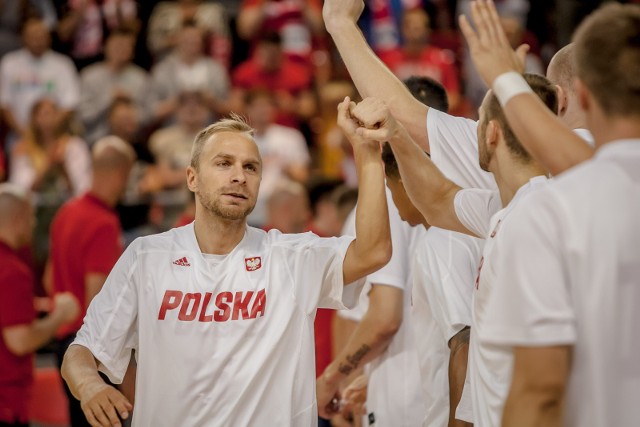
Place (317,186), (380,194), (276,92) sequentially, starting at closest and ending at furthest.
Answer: (380,194)
(317,186)
(276,92)

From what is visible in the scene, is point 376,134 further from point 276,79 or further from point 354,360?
point 276,79

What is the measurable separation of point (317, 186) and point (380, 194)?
505cm

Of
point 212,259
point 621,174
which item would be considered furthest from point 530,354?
point 212,259

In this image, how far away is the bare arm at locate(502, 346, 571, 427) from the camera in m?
2.62

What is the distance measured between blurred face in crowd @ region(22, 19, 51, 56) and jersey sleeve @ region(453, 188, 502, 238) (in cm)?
837

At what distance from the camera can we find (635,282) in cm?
267

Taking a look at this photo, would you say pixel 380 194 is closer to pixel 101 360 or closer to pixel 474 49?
pixel 474 49

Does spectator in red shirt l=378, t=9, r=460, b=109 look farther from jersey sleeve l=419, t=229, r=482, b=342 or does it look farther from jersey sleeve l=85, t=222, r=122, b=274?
jersey sleeve l=419, t=229, r=482, b=342

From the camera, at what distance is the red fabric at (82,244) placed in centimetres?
723

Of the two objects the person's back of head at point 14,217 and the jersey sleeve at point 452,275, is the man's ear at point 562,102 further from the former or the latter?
the person's back of head at point 14,217

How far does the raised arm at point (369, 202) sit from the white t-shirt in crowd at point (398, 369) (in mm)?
1085

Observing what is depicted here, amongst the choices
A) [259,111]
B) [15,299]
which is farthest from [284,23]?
[15,299]

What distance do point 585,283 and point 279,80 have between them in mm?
9452

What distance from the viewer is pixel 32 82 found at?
37.2 feet
